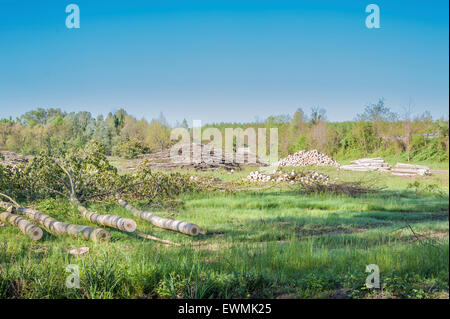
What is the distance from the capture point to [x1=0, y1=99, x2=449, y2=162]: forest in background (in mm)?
4913

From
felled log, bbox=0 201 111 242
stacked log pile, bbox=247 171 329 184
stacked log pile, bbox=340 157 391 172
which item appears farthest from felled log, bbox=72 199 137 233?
stacked log pile, bbox=340 157 391 172

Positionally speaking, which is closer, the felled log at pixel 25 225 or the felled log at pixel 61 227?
the felled log at pixel 61 227

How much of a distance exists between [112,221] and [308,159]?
12.4ft

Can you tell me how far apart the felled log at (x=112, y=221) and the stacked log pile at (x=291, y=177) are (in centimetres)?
278

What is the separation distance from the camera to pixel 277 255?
4273mm

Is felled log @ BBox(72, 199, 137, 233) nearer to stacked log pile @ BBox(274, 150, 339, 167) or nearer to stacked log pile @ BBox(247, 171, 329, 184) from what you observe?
stacked log pile @ BBox(247, 171, 329, 184)

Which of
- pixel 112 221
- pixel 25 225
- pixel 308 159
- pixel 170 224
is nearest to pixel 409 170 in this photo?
pixel 308 159

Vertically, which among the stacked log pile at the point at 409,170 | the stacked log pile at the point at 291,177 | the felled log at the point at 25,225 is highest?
the stacked log pile at the point at 409,170

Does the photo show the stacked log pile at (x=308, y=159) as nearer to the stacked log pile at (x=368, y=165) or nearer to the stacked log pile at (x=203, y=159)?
the stacked log pile at (x=368, y=165)

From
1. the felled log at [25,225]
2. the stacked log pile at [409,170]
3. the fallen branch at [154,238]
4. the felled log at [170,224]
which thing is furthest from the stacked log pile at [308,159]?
the felled log at [25,225]

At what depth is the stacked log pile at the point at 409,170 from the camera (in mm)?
4914

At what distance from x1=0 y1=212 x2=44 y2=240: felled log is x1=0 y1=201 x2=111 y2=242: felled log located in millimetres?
344

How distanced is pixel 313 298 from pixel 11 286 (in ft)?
11.2

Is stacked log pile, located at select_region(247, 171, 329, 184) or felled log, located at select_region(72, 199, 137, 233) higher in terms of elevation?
stacked log pile, located at select_region(247, 171, 329, 184)
